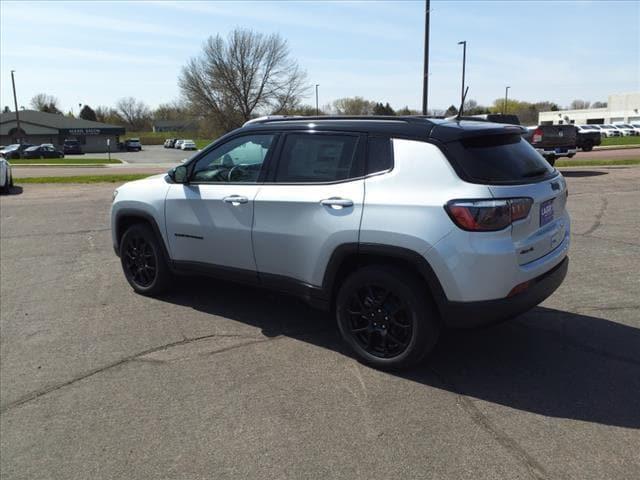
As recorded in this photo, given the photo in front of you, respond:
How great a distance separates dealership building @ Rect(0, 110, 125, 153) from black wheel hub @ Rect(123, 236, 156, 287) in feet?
244

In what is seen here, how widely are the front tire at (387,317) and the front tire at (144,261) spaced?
2.23 meters

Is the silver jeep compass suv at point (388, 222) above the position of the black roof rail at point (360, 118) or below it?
below

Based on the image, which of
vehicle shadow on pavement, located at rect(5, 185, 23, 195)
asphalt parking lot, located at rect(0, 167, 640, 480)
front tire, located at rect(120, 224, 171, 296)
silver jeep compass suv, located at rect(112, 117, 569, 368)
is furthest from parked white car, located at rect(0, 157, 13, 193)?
silver jeep compass suv, located at rect(112, 117, 569, 368)

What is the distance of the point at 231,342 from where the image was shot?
444cm

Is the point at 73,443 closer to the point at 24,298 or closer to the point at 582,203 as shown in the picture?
the point at 24,298

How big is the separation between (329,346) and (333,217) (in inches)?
43.5

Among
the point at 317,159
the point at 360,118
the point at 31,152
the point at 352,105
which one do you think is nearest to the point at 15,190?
the point at 317,159

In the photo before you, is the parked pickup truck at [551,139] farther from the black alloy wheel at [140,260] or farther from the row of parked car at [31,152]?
the row of parked car at [31,152]

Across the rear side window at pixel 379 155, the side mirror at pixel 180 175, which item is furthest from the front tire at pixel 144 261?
the rear side window at pixel 379 155

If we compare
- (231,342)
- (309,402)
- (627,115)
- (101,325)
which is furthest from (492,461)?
(627,115)

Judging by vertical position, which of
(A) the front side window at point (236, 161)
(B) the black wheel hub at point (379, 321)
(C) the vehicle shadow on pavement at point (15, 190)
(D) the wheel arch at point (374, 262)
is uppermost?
(A) the front side window at point (236, 161)

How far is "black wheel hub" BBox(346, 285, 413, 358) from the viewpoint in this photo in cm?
376

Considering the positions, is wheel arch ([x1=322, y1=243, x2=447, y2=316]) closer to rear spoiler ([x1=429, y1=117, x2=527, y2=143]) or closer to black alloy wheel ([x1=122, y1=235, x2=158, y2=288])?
rear spoiler ([x1=429, y1=117, x2=527, y2=143])

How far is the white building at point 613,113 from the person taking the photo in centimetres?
10462
